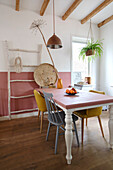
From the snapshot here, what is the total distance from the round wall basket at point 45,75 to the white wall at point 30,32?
22 cm

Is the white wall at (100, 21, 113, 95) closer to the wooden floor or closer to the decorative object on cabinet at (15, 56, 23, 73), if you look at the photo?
the wooden floor

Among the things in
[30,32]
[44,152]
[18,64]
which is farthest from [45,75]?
[44,152]

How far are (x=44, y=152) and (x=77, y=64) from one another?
2.89 meters

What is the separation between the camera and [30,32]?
315 cm

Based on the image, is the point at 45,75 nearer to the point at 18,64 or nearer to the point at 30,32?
the point at 18,64

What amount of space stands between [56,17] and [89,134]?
3.17m

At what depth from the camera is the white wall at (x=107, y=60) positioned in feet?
12.1

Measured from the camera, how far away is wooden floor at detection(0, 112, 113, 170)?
1460mm

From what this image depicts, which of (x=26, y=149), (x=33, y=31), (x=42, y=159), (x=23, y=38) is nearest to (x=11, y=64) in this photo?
(x=23, y=38)

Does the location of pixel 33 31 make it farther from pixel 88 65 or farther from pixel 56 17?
pixel 88 65

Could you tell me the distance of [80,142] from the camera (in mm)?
1957

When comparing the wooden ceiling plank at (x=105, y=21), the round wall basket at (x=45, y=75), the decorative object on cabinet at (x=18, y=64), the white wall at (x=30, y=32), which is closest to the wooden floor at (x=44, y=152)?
the round wall basket at (x=45, y=75)

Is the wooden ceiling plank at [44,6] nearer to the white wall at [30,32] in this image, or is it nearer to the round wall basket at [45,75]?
the white wall at [30,32]

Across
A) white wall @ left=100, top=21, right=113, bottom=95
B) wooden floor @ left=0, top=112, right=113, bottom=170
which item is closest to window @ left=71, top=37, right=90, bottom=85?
white wall @ left=100, top=21, right=113, bottom=95
